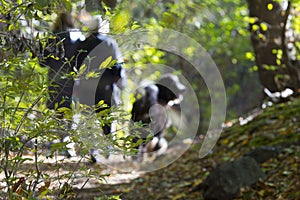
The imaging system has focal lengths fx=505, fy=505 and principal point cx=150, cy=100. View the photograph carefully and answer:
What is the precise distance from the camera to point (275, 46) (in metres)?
7.76

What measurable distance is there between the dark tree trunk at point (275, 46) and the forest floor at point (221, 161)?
1.80ft

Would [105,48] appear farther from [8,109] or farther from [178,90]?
[178,90]

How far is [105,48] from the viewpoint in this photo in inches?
→ 137

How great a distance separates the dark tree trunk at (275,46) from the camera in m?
7.65

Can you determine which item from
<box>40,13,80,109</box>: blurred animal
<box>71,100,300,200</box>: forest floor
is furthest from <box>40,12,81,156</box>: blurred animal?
<box>71,100,300,200</box>: forest floor

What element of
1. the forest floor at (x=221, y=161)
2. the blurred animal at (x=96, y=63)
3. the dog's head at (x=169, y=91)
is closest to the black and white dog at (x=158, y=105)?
the dog's head at (x=169, y=91)

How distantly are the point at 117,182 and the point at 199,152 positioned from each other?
1.74 metres

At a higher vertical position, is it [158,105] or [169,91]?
[169,91]

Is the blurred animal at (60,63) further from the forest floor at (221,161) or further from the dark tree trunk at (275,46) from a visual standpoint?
the dark tree trunk at (275,46)

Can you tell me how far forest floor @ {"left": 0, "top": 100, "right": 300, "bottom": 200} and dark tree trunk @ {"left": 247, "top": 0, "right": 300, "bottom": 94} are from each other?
0.55 metres

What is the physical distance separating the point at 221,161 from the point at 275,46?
241 centimetres

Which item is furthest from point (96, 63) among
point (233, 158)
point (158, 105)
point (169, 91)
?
point (169, 91)

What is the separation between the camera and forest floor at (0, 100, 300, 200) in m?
4.84

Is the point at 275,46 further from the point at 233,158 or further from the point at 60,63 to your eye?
the point at 60,63
